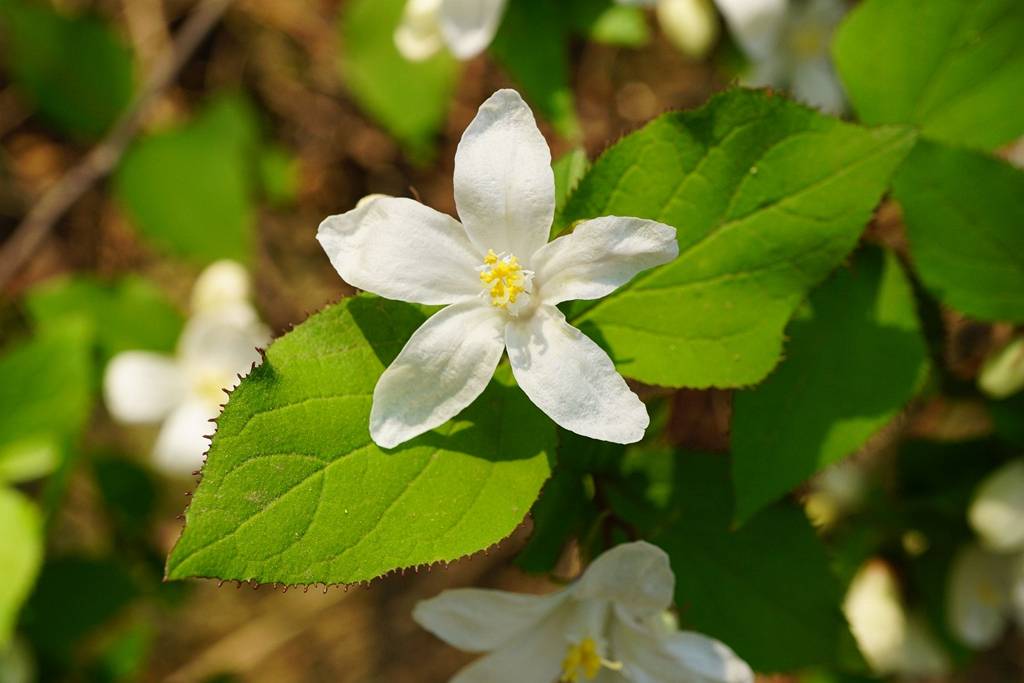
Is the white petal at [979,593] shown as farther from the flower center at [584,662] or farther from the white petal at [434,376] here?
the white petal at [434,376]

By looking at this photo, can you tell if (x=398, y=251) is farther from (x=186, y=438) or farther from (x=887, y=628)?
(x=887, y=628)

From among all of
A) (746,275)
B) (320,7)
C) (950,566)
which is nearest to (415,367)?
(746,275)

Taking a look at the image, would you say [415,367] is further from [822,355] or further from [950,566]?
[950,566]

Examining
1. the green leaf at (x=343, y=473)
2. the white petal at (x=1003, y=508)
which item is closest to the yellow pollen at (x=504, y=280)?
the green leaf at (x=343, y=473)

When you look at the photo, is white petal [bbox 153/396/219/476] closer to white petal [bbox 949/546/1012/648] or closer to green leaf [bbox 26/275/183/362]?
green leaf [bbox 26/275/183/362]

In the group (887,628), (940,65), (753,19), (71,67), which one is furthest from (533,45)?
(71,67)
